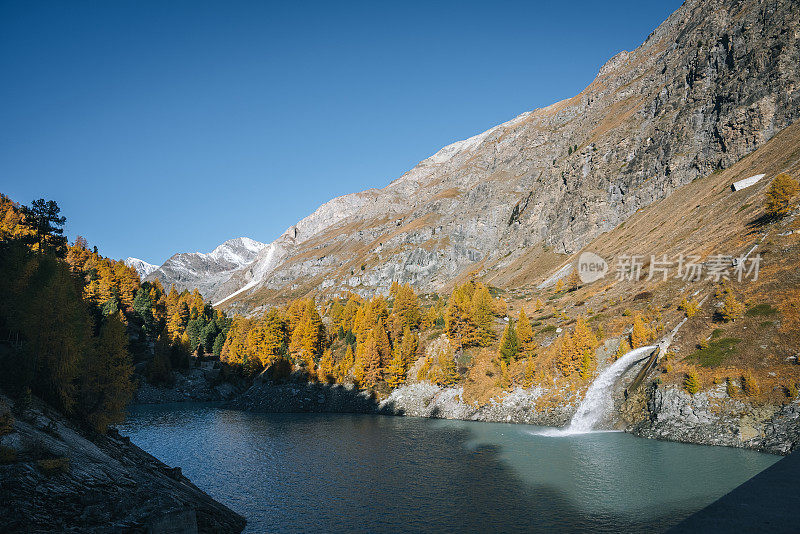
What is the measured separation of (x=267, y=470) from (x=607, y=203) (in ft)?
574

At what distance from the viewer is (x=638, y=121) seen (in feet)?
625

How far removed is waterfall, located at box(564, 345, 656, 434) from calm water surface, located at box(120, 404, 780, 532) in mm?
5256

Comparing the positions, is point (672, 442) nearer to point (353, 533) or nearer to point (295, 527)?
point (353, 533)

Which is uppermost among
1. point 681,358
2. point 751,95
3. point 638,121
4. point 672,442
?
point 638,121

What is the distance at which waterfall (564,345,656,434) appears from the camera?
64.6 metres

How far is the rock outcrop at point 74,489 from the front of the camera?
67.9ft

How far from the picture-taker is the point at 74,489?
23.3 meters

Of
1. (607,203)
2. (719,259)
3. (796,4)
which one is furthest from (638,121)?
(719,259)

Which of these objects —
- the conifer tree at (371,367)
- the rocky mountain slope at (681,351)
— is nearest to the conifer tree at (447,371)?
the rocky mountain slope at (681,351)

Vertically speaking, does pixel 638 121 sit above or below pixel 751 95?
above

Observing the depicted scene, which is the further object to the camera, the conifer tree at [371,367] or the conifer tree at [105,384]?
the conifer tree at [371,367]

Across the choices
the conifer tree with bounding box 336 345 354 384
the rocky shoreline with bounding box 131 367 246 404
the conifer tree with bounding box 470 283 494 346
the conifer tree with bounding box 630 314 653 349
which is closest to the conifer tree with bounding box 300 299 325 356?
the conifer tree with bounding box 336 345 354 384

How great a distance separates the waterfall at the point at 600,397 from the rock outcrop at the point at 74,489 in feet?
179

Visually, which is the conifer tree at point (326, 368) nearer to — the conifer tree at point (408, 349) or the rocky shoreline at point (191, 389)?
the conifer tree at point (408, 349)
